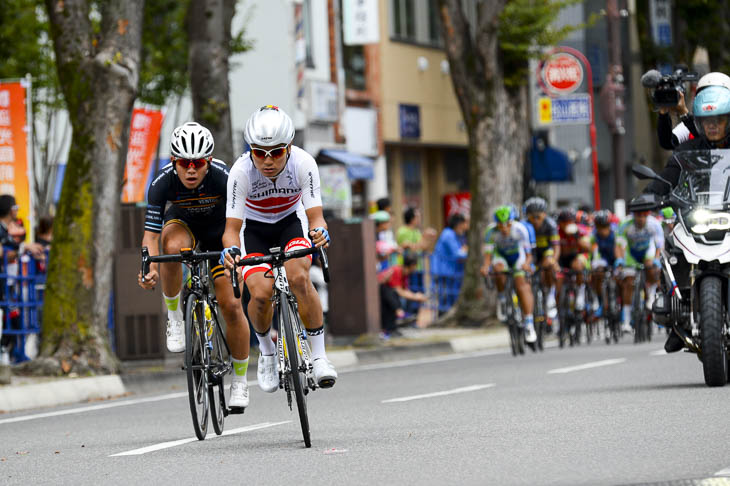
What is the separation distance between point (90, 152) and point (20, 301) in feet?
6.21

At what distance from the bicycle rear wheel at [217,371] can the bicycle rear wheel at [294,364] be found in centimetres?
86

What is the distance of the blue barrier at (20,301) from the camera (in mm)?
17625

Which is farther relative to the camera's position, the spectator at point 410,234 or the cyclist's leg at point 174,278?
the spectator at point 410,234

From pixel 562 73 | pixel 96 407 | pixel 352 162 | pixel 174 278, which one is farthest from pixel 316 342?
pixel 352 162

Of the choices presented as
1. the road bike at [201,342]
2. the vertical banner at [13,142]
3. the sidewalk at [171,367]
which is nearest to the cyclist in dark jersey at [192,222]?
the road bike at [201,342]

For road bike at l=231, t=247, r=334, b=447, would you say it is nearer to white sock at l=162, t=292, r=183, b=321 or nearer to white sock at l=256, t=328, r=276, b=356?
white sock at l=256, t=328, r=276, b=356

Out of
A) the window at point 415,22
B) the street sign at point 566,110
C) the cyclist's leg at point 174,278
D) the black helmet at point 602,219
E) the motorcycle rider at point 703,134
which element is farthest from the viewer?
the window at point 415,22

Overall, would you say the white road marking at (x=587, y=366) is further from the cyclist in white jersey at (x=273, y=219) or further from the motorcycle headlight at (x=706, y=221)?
the cyclist in white jersey at (x=273, y=219)

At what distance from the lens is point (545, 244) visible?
21.5 meters

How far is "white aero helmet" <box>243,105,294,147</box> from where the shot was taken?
377 inches

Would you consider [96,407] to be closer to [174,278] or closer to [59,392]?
[59,392]

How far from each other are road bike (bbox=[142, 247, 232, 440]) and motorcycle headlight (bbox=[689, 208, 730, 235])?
3.39 m

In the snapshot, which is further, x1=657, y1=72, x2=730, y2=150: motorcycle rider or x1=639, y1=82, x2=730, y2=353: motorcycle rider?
x1=657, y1=72, x2=730, y2=150: motorcycle rider

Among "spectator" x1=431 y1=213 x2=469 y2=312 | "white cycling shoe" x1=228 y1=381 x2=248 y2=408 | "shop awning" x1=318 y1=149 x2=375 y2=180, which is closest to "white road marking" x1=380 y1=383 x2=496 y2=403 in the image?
"white cycling shoe" x1=228 y1=381 x2=248 y2=408
